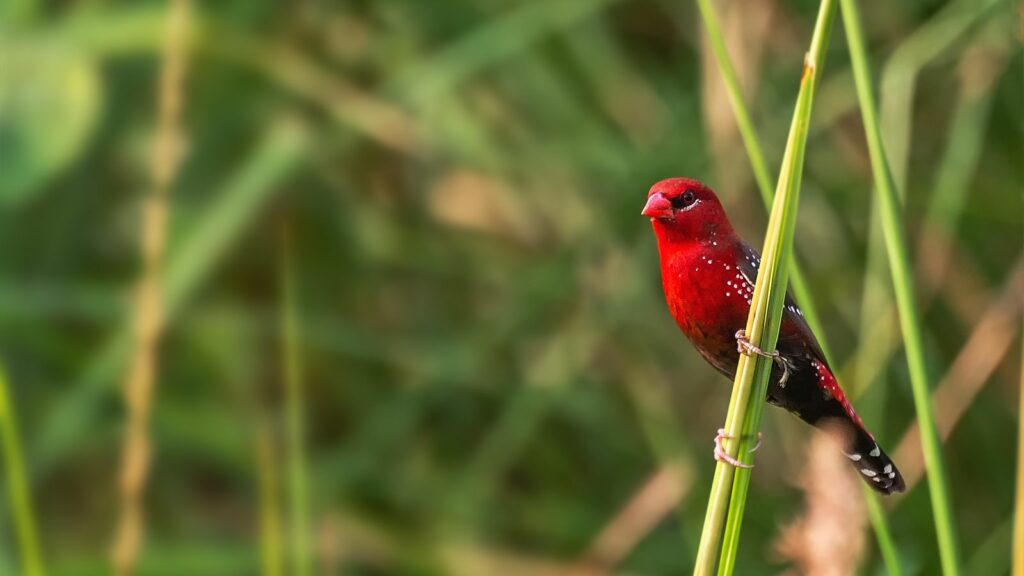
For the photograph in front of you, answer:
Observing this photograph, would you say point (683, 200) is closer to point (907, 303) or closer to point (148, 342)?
point (907, 303)

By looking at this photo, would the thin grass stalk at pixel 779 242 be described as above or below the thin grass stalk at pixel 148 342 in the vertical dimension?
below

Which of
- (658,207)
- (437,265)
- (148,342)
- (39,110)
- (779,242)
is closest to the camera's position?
(779,242)

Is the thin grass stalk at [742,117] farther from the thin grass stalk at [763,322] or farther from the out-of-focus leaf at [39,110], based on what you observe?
the out-of-focus leaf at [39,110]

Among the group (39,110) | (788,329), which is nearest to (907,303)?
(788,329)

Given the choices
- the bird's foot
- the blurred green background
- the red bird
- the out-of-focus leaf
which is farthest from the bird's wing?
the out-of-focus leaf

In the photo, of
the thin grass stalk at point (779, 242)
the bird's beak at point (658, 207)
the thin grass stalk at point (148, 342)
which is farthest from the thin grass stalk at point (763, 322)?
the thin grass stalk at point (148, 342)

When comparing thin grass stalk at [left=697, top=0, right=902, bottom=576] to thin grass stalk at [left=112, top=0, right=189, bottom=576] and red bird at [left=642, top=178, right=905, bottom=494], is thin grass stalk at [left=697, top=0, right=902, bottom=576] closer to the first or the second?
red bird at [left=642, top=178, right=905, bottom=494]
